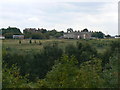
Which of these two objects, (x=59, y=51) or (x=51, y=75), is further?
(x=59, y=51)

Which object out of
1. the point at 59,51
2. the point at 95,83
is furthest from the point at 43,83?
the point at 59,51

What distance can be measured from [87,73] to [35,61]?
18.1 meters

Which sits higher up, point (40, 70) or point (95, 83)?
point (95, 83)

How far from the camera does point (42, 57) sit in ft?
84.3

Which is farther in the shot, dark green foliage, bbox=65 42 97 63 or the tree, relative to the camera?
dark green foliage, bbox=65 42 97 63

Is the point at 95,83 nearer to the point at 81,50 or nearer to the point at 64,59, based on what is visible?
the point at 64,59

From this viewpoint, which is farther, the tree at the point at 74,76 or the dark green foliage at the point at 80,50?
the dark green foliage at the point at 80,50

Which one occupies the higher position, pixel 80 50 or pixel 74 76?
pixel 74 76

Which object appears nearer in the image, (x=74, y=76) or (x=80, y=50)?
(x=74, y=76)

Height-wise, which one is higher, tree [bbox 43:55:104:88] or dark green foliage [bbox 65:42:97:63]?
tree [bbox 43:55:104:88]

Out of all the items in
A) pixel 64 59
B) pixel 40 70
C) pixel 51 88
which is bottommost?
pixel 40 70

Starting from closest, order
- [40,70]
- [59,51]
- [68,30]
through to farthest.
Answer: [40,70] < [59,51] < [68,30]

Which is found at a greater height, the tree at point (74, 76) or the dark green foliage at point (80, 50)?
the tree at point (74, 76)

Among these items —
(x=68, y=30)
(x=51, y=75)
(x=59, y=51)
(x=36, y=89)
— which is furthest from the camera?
(x=68, y=30)
